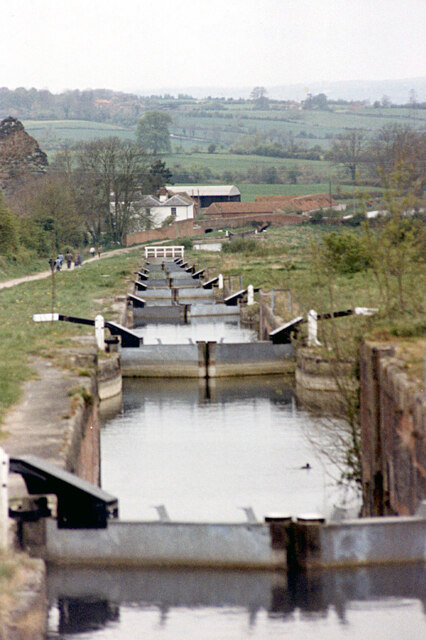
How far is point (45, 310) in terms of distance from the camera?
32375 millimetres

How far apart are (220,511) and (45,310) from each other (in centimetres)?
1957

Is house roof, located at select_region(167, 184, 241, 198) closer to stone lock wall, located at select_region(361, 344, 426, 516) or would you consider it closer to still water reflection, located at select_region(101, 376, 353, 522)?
still water reflection, located at select_region(101, 376, 353, 522)

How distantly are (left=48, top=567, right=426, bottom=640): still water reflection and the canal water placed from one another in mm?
11

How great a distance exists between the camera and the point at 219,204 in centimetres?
11438

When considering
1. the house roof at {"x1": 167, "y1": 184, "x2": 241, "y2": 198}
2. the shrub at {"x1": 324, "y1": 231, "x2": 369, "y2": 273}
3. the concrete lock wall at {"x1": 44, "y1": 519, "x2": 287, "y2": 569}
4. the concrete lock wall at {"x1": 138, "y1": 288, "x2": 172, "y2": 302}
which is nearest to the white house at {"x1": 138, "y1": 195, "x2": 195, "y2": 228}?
the house roof at {"x1": 167, "y1": 184, "x2": 241, "y2": 198}

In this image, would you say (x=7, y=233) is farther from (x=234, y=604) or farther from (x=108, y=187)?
(x=234, y=604)

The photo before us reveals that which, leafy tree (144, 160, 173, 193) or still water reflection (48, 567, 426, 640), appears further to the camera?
leafy tree (144, 160, 173, 193)

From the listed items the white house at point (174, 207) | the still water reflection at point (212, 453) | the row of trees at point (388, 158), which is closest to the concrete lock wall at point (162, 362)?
the still water reflection at point (212, 453)

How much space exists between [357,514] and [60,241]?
180 feet

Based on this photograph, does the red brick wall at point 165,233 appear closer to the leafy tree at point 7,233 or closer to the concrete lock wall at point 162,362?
the leafy tree at point 7,233

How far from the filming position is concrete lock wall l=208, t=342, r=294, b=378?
25.9 metres

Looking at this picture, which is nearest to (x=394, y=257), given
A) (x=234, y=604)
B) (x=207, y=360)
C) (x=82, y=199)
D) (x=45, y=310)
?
(x=234, y=604)

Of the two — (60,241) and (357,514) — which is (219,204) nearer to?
(60,241)

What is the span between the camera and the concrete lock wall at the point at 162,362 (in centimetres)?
2600
